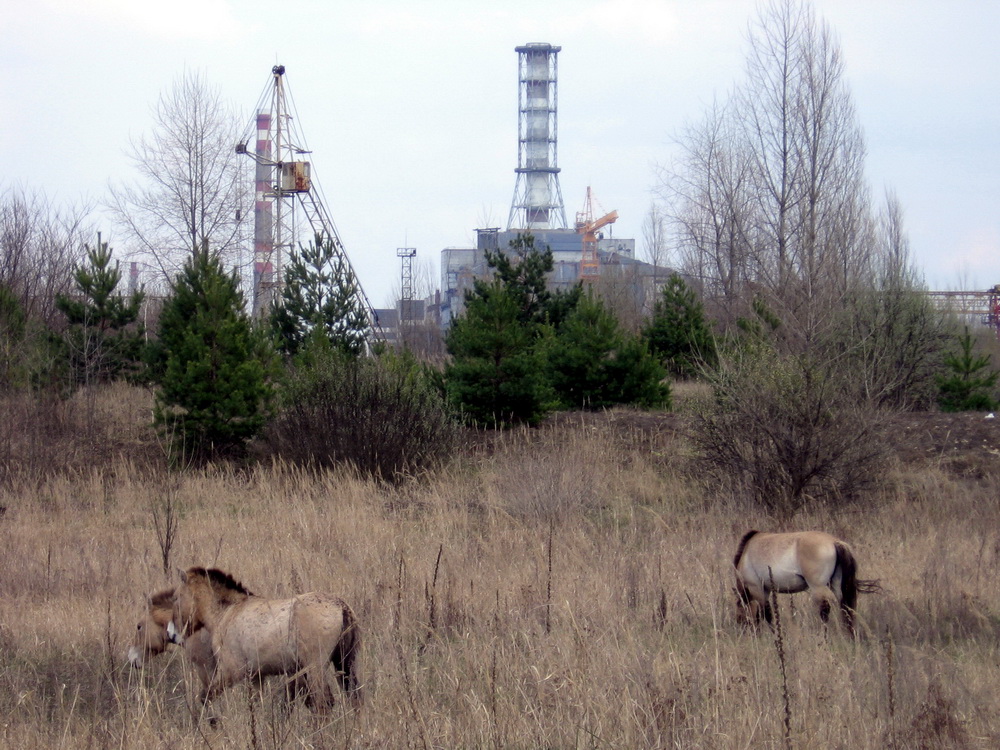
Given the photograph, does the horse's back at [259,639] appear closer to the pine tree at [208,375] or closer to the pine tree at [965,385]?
the pine tree at [208,375]

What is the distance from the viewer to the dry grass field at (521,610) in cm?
366

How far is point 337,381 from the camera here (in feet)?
42.8

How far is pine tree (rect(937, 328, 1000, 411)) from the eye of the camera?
18.5 m

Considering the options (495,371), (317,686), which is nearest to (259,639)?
(317,686)

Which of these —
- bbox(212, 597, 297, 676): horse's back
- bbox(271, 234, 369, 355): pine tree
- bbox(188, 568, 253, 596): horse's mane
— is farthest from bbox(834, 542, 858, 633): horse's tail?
bbox(271, 234, 369, 355): pine tree

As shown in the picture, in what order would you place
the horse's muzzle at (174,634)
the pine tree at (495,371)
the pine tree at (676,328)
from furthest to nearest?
the pine tree at (676,328) → the pine tree at (495,371) → the horse's muzzle at (174,634)

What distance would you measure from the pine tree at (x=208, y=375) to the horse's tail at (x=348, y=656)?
10.7 metres

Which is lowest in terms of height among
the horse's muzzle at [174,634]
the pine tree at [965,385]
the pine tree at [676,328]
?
the horse's muzzle at [174,634]

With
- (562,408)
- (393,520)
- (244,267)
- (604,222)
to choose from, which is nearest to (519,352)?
(562,408)

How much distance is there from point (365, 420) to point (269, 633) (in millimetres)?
8977

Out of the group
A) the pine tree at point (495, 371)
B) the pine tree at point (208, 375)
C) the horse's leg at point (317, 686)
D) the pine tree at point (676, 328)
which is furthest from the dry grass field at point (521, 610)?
the pine tree at point (676, 328)

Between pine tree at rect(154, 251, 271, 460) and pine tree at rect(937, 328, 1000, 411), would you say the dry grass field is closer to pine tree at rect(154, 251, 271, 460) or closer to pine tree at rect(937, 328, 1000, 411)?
pine tree at rect(154, 251, 271, 460)

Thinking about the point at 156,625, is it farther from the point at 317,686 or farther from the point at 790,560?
the point at 790,560

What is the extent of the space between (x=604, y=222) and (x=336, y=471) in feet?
296
